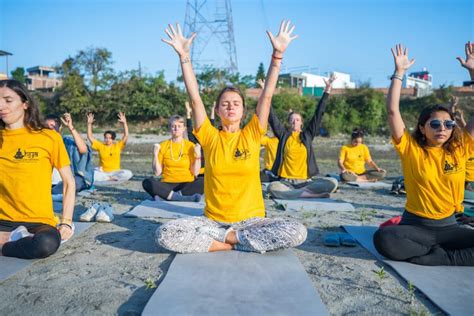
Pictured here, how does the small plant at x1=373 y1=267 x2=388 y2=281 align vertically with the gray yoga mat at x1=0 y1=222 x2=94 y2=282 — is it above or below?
above

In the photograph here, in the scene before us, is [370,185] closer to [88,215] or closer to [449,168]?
[449,168]

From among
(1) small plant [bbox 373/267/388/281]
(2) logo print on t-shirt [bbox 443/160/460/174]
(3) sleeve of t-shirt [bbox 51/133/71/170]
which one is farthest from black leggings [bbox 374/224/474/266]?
(3) sleeve of t-shirt [bbox 51/133/71/170]

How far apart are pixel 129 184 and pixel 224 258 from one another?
5.89 metres

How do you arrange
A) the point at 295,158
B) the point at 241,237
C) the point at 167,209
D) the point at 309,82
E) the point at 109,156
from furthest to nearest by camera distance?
the point at 309,82 → the point at 109,156 → the point at 295,158 → the point at 167,209 → the point at 241,237

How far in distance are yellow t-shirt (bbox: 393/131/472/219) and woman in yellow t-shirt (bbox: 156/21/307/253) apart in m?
1.09

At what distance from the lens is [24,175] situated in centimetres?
367

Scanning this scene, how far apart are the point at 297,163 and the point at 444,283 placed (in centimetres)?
449

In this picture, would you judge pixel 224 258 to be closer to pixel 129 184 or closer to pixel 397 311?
pixel 397 311

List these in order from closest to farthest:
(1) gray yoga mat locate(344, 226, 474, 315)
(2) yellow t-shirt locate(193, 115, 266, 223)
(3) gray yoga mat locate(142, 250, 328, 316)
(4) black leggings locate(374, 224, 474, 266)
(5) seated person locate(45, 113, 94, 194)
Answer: (3) gray yoga mat locate(142, 250, 328, 316), (1) gray yoga mat locate(344, 226, 474, 315), (4) black leggings locate(374, 224, 474, 266), (2) yellow t-shirt locate(193, 115, 266, 223), (5) seated person locate(45, 113, 94, 194)

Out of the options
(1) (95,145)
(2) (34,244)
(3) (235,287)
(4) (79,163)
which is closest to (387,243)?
(3) (235,287)

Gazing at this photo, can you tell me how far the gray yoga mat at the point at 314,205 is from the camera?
6191 millimetres

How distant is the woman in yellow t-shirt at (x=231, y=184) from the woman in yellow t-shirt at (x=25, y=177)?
103 cm

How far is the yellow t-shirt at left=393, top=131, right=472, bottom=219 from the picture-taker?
3.70 metres

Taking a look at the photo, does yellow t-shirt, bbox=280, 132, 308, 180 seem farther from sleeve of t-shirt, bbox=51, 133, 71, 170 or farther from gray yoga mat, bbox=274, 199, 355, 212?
sleeve of t-shirt, bbox=51, 133, 71, 170
